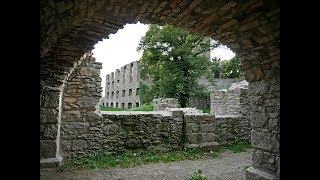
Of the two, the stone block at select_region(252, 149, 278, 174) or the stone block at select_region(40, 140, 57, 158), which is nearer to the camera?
the stone block at select_region(252, 149, 278, 174)

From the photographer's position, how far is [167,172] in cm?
614

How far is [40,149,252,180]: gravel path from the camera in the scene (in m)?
5.66

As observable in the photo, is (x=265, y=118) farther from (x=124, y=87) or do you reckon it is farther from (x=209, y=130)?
(x=124, y=87)

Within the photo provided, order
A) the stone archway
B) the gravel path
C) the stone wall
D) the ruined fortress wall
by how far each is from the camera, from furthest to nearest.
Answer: the ruined fortress wall
the stone wall
the gravel path
the stone archway

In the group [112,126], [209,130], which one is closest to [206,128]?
[209,130]

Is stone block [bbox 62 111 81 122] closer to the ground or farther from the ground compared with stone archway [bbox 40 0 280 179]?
closer to the ground

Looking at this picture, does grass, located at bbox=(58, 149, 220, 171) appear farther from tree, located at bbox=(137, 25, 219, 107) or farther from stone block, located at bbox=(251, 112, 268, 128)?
tree, located at bbox=(137, 25, 219, 107)

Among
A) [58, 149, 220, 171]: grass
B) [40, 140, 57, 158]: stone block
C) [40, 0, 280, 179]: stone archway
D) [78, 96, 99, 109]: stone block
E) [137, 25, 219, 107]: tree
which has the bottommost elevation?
[58, 149, 220, 171]: grass

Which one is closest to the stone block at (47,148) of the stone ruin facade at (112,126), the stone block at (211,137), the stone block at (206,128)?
the stone ruin facade at (112,126)

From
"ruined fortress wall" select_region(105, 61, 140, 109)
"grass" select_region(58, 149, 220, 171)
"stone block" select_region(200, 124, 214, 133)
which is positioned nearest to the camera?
"grass" select_region(58, 149, 220, 171)

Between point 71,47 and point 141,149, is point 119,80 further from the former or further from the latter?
point 71,47

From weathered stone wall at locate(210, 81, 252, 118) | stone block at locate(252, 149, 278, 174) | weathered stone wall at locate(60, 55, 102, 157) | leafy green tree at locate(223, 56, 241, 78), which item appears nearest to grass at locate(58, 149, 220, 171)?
weathered stone wall at locate(60, 55, 102, 157)
